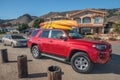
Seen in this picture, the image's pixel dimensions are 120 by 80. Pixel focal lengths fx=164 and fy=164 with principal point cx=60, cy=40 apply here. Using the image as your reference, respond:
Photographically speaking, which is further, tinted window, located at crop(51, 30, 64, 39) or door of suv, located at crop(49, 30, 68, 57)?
tinted window, located at crop(51, 30, 64, 39)

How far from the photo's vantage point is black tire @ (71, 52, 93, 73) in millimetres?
7060

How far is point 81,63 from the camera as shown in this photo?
7262 millimetres

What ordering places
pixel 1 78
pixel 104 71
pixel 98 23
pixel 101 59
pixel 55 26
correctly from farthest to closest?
pixel 98 23
pixel 55 26
pixel 104 71
pixel 101 59
pixel 1 78

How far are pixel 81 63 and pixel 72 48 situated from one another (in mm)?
810

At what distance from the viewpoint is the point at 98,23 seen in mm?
49312

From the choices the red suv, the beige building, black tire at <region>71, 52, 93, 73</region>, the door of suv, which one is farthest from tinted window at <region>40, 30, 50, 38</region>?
the beige building

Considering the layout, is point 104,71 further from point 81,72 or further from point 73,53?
point 73,53

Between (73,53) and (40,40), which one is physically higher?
(40,40)

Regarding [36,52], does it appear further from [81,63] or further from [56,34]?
[81,63]

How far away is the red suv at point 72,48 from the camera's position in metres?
6.94

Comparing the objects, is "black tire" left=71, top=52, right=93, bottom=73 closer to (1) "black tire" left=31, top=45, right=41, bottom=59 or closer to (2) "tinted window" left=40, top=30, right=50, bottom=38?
(2) "tinted window" left=40, top=30, right=50, bottom=38

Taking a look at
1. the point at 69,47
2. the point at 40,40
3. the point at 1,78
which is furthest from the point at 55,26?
the point at 1,78

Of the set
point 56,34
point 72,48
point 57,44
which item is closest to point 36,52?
point 56,34

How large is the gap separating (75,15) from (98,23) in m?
7.80
